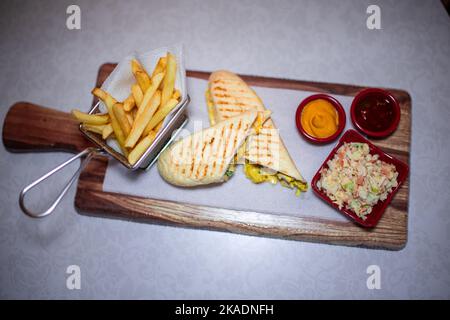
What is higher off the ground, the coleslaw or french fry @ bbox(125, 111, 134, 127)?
french fry @ bbox(125, 111, 134, 127)

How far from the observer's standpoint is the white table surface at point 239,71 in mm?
2314

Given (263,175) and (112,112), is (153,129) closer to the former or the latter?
(112,112)

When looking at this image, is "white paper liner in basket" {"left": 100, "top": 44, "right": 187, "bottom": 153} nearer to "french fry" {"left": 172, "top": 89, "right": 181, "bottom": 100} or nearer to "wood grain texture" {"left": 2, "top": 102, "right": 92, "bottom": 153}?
"french fry" {"left": 172, "top": 89, "right": 181, "bottom": 100}

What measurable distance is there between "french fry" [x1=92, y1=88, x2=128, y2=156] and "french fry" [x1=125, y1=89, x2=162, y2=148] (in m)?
0.09

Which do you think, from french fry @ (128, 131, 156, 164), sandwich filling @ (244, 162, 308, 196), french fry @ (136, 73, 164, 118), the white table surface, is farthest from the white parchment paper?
french fry @ (136, 73, 164, 118)

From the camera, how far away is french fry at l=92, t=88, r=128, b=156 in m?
1.90

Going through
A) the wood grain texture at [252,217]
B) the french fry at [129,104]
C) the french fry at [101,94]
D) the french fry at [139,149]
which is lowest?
the wood grain texture at [252,217]

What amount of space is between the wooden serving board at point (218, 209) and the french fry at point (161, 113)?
557 millimetres

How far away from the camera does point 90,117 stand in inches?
76.4

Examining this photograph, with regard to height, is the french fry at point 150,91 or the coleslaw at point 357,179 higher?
the french fry at point 150,91

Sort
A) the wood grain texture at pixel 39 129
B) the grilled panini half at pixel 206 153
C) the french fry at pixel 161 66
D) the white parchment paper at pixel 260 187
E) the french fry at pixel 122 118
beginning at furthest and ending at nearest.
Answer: the wood grain texture at pixel 39 129, the white parchment paper at pixel 260 187, the grilled panini half at pixel 206 153, the french fry at pixel 161 66, the french fry at pixel 122 118

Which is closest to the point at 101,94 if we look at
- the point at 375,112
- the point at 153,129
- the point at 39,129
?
the point at 153,129

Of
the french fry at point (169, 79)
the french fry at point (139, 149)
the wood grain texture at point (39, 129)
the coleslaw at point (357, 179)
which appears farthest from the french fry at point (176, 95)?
the coleslaw at point (357, 179)

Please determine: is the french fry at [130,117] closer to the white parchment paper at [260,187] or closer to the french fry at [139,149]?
the french fry at [139,149]
